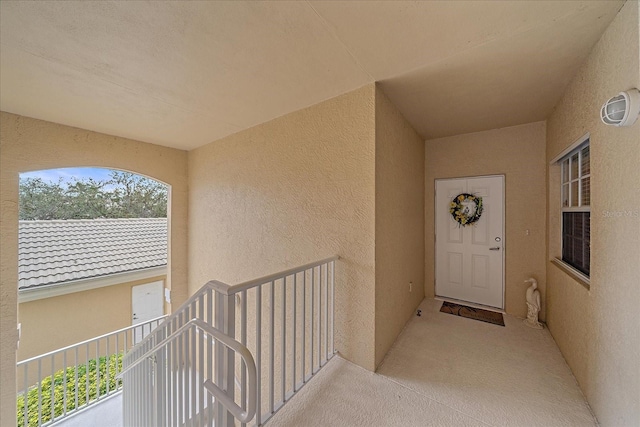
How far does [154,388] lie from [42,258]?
467 cm

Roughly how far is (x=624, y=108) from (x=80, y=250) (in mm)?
7366

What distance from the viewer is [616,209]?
1.22m

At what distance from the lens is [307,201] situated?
7.45ft

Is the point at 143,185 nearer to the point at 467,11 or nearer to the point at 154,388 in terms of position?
the point at 154,388

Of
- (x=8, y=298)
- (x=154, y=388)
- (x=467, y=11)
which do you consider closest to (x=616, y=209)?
(x=467, y=11)

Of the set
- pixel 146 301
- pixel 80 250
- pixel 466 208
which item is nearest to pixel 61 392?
pixel 146 301

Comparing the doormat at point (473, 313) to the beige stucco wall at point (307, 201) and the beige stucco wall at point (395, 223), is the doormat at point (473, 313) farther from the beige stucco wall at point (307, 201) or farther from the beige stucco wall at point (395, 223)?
the beige stucco wall at point (307, 201)

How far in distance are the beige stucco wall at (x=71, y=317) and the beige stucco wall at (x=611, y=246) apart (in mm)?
6930

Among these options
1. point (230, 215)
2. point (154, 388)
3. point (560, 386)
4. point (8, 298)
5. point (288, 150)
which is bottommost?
point (154, 388)

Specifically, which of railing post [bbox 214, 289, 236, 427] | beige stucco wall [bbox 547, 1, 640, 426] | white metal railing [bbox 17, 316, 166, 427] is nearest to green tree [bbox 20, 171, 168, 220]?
white metal railing [bbox 17, 316, 166, 427]

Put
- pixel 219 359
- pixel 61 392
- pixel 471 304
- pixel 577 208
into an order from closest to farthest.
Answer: pixel 219 359 → pixel 577 208 → pixel 471 304 → pixel 61 392

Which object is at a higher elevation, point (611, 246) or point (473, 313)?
point (611, 246)

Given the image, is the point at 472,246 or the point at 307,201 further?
the point at 472,246

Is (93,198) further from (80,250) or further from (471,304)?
(471,304)
